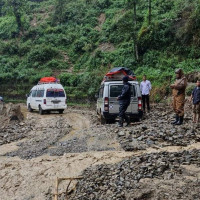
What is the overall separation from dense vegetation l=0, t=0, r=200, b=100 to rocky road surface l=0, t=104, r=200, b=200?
10.6m

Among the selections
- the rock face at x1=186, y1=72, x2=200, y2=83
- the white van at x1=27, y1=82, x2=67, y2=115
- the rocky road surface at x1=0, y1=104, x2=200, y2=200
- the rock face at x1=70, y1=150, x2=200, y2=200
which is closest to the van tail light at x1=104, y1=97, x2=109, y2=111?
the rocky road surface at x1=0, y1=104, x2=200, y2=200

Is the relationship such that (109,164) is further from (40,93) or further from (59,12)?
(59,12)

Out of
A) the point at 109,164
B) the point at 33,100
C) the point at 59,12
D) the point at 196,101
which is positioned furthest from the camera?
the point at 59,12

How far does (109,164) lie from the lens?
624cm

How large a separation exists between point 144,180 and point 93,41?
3155 centimetres

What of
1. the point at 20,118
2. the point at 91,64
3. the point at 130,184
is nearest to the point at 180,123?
the point at 130,184

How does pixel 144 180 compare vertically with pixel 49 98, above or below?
below

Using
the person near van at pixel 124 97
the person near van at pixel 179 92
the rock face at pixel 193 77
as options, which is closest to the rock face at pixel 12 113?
the person near van at pixel 124 97

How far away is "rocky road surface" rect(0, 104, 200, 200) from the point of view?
15.8 feet

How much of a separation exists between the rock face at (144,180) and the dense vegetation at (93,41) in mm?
13054

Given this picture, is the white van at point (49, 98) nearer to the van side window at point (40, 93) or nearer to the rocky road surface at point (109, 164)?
the van side window at point (40, 93)

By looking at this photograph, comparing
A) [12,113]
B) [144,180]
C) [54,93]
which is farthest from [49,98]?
[144,180]

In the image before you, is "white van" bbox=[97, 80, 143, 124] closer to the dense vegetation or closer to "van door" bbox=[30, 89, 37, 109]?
the dense vegetation

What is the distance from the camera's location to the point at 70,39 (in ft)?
124
